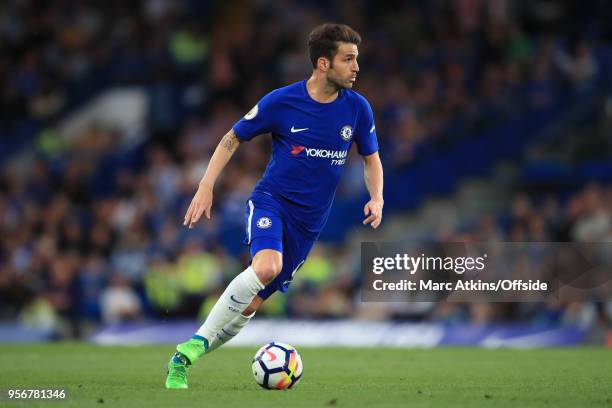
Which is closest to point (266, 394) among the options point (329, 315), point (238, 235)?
point (329, 315)

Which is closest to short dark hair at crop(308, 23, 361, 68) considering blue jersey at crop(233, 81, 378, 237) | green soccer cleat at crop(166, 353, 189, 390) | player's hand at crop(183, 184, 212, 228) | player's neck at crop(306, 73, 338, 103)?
player's neck at crop(306, 73, 338, 103)

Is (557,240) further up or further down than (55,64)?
further down

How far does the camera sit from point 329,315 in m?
17.6

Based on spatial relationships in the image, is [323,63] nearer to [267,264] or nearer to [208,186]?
[208,186]

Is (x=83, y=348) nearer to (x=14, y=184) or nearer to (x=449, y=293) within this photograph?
(x=449, y=293)

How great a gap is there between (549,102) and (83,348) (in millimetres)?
8856

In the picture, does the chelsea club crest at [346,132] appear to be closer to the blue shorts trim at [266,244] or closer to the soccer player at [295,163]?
the soccer player at [295,163]

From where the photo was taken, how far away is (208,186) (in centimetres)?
852

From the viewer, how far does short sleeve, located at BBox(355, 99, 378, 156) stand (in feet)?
29.8

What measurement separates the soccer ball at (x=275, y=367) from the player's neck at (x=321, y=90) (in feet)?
5.98

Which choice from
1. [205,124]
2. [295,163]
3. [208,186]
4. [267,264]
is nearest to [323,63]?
[295,163]

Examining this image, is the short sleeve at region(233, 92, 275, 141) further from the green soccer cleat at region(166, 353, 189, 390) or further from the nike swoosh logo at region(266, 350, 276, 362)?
the green soccer cleat at region(166, 353, 189, 390)

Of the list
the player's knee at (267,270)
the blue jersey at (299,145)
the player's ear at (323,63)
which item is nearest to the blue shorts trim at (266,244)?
the player's knee at (267,270)

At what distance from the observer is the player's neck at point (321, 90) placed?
889 centimetres
